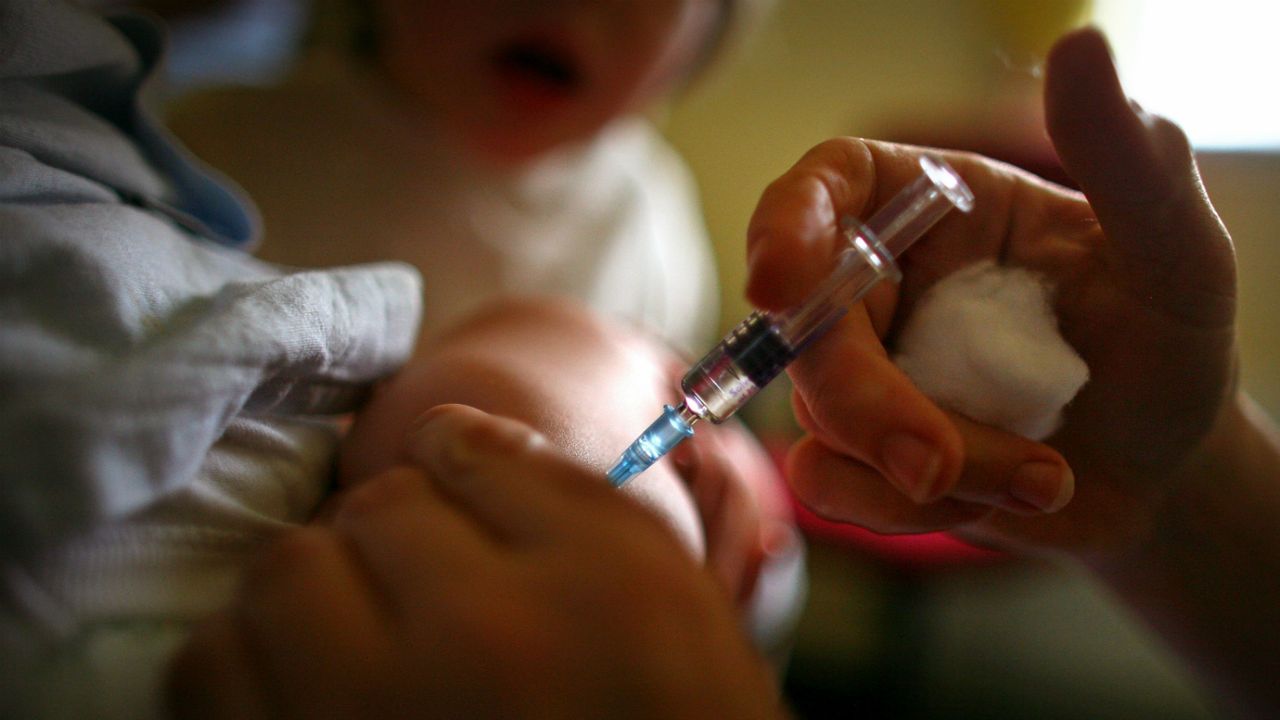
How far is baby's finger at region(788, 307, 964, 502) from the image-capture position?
35 cm

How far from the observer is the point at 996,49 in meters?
0.59

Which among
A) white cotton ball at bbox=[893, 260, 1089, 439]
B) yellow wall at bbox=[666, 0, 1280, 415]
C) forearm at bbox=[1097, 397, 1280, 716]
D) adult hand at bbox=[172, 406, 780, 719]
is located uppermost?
adult hand at bbox=[172, 406, 780, 719]

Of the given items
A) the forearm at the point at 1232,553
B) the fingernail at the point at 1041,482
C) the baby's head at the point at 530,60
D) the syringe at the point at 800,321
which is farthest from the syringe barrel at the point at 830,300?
the baby's head at the point at 530,60

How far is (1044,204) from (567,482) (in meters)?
0.31

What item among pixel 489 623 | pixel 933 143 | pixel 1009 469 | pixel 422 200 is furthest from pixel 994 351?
pixel 422 200

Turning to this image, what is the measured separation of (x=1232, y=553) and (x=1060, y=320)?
0.70ft

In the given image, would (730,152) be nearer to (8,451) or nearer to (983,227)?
(983,227)

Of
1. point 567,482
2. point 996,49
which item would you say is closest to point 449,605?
point 567,482

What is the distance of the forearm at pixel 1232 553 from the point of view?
18.1 inches

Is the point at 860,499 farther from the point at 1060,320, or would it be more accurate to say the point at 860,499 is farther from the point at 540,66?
the point at 540,66

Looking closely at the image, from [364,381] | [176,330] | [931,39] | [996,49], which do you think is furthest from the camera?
[931,39]

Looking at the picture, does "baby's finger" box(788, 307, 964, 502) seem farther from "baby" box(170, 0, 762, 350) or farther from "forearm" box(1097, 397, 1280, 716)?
"baby" box(170, 0, 762, 350)

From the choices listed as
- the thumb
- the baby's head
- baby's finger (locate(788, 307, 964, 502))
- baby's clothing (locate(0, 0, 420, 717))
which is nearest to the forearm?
the thumb

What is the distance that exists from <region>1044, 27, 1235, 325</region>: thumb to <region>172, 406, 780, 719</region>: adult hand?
275mm
